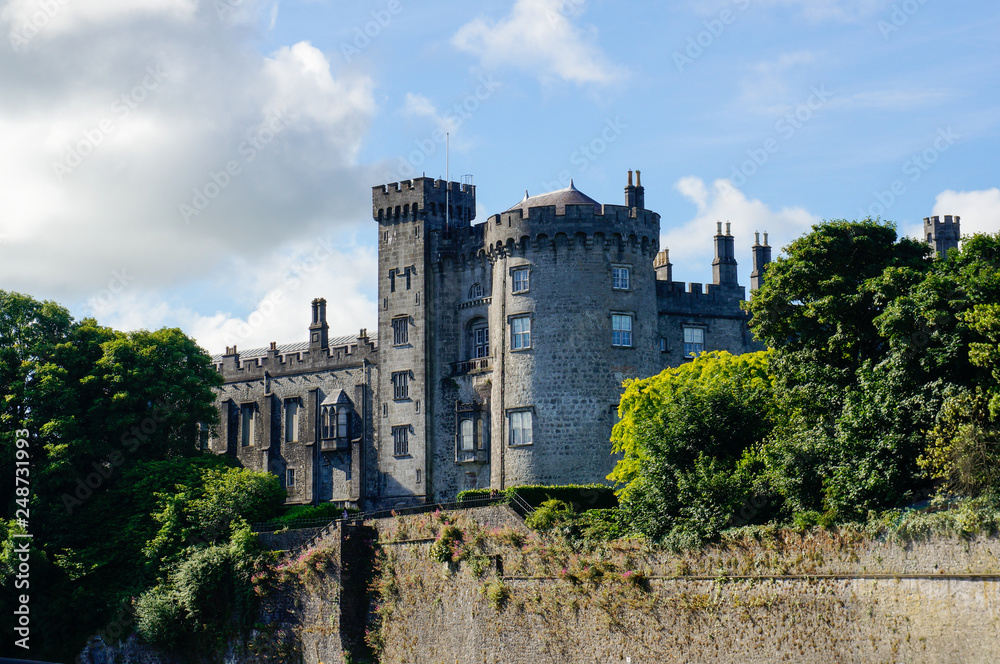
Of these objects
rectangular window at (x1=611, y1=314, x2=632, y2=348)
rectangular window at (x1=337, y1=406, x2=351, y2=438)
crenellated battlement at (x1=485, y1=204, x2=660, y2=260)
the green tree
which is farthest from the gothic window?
rectangular window at (x1=337, y1=406, x2=351, y2=438)

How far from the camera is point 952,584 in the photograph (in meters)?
26.4

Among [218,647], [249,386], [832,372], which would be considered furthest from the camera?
[249,386]

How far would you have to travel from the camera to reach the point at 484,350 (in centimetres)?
5716

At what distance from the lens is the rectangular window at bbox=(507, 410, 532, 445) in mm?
51688

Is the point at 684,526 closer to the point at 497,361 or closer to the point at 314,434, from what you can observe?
the point at 497,361

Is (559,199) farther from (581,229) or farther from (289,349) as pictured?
(289,349)

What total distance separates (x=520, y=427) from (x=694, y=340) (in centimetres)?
1030

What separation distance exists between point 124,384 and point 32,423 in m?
4.28

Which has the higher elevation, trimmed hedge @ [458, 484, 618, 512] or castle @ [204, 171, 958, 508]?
castle @ [204, 171, 958, 508]

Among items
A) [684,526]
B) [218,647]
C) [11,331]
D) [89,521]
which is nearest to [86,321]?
[11,331]

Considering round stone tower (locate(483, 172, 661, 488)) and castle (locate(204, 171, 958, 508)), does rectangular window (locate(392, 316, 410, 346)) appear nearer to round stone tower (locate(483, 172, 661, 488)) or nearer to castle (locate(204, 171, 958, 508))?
castle (locate(204, 171, 958, 508))

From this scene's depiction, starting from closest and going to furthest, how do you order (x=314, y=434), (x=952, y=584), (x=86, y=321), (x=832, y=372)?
(x=952, y=584), (x=832, y=372), (x=86, y=321), (x=314, y=434)

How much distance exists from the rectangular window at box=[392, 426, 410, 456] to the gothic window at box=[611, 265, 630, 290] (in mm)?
12910

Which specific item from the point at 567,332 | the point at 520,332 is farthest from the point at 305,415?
the point at 567,332
